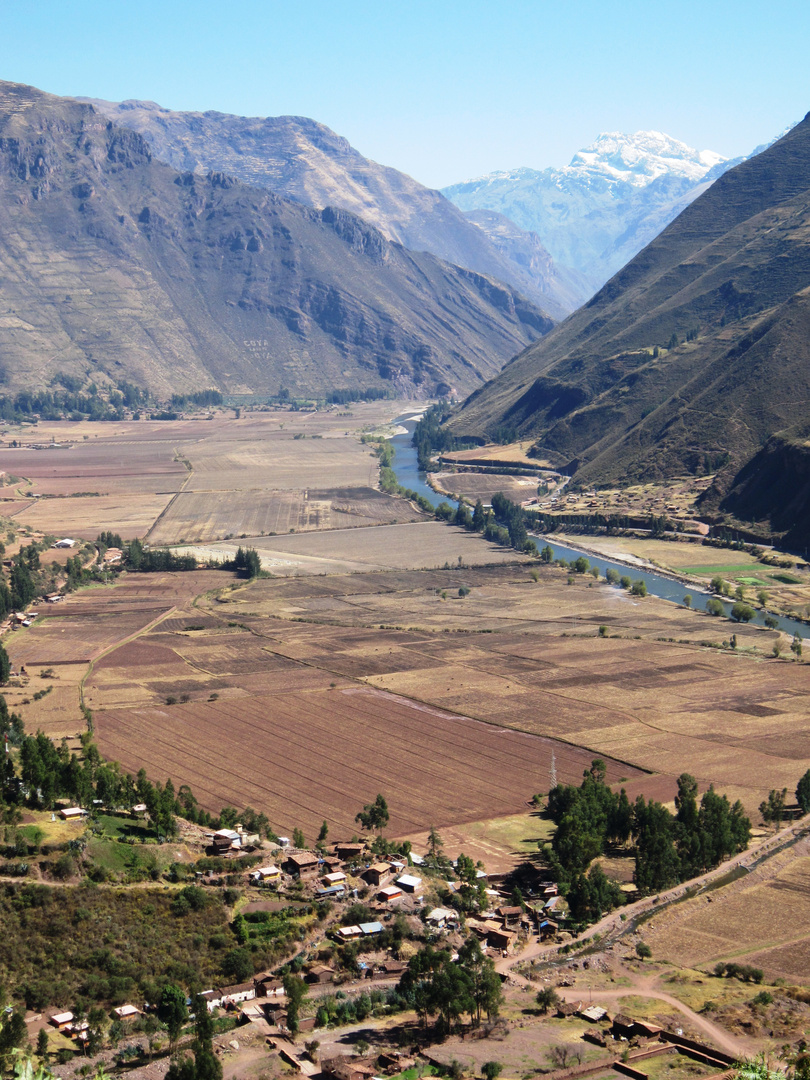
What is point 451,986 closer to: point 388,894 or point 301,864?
point 388,894

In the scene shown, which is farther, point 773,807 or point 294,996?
point 773,807

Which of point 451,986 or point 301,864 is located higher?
point 301,864

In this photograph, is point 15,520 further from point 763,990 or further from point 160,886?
point 763,990

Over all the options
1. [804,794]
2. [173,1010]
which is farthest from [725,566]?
[173,1010]

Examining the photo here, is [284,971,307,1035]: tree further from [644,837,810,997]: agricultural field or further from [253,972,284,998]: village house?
[644,837,810,997]: agricultural field

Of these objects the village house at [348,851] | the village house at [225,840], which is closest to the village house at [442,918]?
the village house at [348,851]

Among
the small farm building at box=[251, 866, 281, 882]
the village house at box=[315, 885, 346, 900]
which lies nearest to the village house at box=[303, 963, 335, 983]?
the village house at box=[315, 885, 346, 900]
